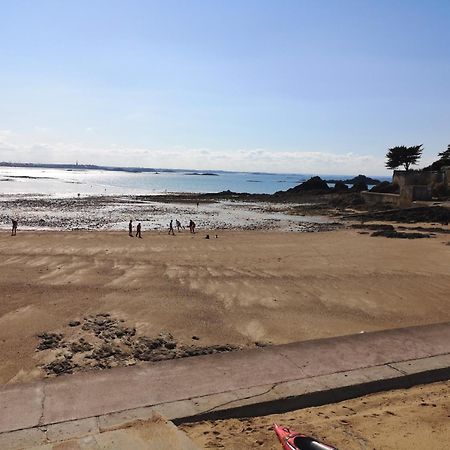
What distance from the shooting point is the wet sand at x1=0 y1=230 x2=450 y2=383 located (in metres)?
6.55

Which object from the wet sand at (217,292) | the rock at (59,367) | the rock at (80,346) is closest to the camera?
the rock at (59,367)

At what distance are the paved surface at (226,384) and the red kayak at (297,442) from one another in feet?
1.82

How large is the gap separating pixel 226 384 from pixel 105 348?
2181 mm

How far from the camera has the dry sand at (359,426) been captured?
3.29m

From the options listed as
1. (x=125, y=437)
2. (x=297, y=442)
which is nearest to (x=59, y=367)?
(x=125, y=437)

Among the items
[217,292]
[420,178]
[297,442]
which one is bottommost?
[217,292]

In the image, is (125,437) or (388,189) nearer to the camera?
(125,437)

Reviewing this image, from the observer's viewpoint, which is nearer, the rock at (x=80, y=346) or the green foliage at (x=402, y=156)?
the rock at (x=80, y=346)

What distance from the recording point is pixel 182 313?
7.35 metres

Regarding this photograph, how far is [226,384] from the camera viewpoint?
405 cm

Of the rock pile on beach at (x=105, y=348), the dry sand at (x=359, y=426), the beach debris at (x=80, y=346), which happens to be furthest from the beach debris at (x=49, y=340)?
the dry sand at (x=359, y=426)

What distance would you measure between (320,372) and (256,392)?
762 millimetres

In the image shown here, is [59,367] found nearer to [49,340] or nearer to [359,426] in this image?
[49,340]

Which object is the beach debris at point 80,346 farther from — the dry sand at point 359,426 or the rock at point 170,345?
the dry sand at point 359,426
